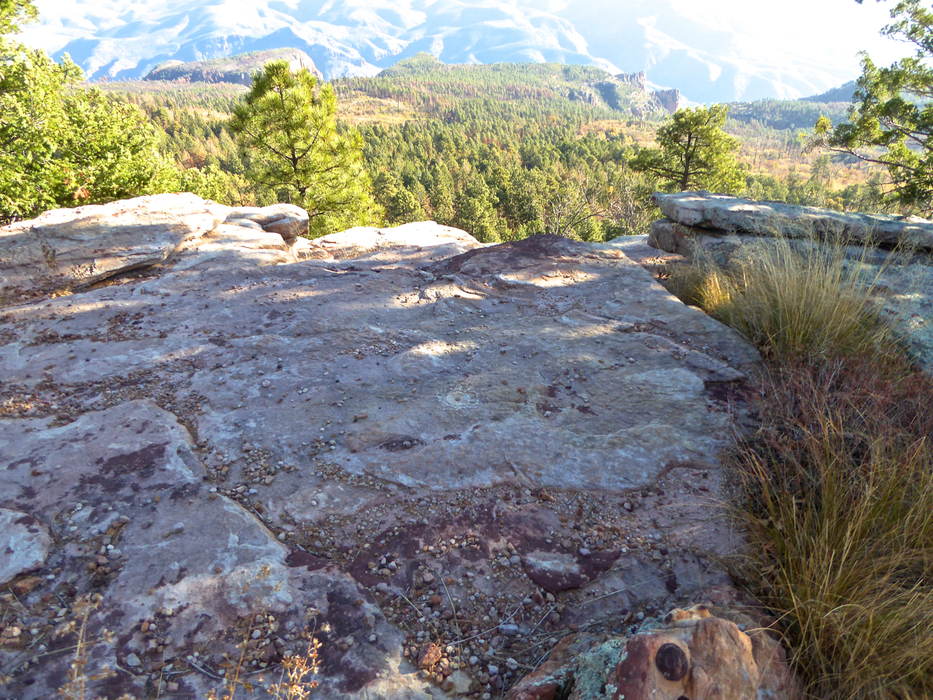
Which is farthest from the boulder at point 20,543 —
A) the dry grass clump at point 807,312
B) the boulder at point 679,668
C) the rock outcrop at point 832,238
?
the rock outcrop at point 832,238

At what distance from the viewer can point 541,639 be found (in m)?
1.75

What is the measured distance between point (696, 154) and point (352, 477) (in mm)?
22343

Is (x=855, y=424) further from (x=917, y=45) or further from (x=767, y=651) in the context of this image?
(x=917, y=45)

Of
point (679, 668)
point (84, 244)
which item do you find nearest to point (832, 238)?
point (679, 668)

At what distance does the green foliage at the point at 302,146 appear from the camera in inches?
566

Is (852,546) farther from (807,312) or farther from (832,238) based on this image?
(832,238)

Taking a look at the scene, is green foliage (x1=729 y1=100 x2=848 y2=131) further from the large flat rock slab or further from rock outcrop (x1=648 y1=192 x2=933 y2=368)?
the large flat rock slab

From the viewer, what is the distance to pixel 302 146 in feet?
49.7

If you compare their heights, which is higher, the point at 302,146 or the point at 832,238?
the point at 302,146

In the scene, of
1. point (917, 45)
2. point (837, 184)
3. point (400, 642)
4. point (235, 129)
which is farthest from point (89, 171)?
point (837, 184)

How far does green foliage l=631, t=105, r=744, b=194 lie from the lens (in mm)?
19281

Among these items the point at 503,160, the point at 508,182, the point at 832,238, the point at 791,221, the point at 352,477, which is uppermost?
the point at 791,221

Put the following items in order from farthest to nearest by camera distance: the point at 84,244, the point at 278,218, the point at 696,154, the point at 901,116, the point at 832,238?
the point at 696,154 < the point at 901,116 < the point at 278,218 < the point at 832,238 < the point at 84,244

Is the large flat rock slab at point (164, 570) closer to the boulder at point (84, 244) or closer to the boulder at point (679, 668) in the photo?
the boulder at point (679, 668)
